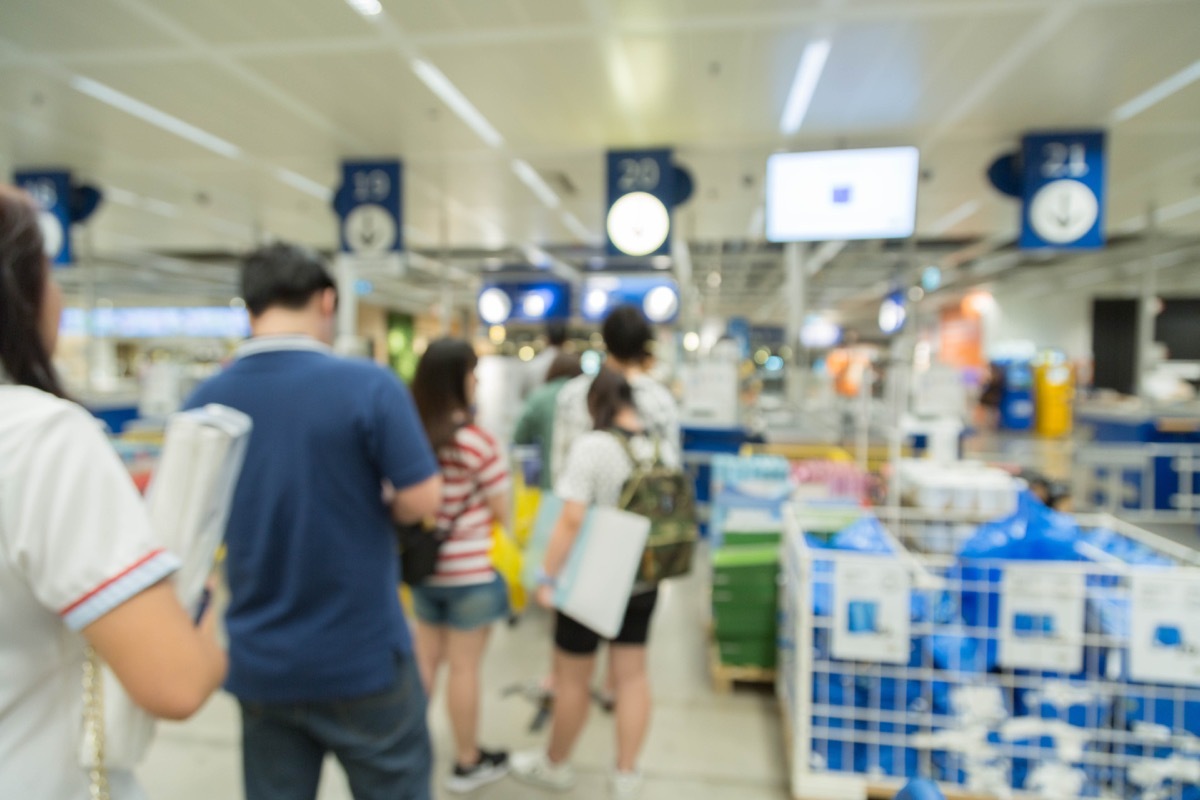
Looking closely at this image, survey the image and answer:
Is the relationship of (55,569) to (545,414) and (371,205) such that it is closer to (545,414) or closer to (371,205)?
(545,414)

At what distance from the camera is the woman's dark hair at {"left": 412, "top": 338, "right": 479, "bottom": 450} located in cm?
227

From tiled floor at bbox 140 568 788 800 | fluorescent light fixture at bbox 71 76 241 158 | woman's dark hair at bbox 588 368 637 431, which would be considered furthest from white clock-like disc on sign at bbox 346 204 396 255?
woman's dark hair at bbox 588 368 637 431

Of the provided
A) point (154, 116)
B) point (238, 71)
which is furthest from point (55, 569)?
point (154, 116)

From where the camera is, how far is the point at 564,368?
4.27m

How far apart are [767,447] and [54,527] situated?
5902 millimetres

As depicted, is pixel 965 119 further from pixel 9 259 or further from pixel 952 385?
pixel 9 259

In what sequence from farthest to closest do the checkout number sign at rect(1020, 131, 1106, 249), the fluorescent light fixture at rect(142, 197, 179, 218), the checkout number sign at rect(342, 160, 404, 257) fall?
the fluorescent light fixture at rect(142, 197, 179, 218), the checkout number sign at rect(342, 160, 404, 257), the checkout number sign at rect(1020, 131, 1106, 249)

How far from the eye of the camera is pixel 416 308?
21.5 meters

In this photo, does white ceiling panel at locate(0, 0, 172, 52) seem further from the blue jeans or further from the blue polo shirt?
the blue jeans

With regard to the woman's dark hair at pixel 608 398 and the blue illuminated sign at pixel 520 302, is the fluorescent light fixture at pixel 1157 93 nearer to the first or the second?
the woman's dark hair at pixel 608 398

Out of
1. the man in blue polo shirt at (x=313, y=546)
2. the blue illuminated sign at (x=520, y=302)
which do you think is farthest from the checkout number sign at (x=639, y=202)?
the blue illuminated sign at (x=520, y=302)

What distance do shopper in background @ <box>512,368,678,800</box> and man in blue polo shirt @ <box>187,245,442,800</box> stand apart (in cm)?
70

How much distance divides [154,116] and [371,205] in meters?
1.76

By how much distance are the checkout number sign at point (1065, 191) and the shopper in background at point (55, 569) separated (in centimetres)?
634
